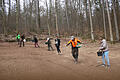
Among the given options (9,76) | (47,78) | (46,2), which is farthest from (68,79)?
(46,2)

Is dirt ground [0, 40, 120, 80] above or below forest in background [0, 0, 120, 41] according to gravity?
below

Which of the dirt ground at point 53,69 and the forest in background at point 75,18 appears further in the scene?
the forest in background at point 75,18

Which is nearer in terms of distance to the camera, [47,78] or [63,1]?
[47,78]

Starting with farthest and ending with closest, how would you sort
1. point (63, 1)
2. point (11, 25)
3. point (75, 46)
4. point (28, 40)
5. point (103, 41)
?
point (11, 25)
point (63, 1)
point (28, 40)
point (75, 46)
point (103, 41)

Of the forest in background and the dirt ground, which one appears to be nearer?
the dirt ground

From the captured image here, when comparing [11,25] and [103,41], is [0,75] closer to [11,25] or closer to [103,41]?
[103,41]

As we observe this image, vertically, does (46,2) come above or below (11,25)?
above

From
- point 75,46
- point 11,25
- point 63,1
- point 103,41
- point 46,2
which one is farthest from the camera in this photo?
point 11,25

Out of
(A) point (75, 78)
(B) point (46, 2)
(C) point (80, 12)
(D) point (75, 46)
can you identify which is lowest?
(A) point (75, 78)

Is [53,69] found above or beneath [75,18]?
beneath

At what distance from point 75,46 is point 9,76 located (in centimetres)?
443

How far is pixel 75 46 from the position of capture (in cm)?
688

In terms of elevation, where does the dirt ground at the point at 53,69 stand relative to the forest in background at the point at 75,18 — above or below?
below

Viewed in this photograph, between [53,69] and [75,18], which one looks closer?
[53,69]
